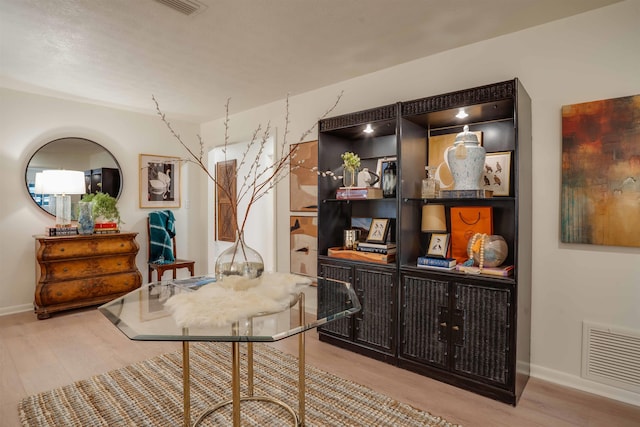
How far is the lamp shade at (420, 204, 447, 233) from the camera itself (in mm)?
2705

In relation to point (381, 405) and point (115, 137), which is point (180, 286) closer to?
point (381, 405)

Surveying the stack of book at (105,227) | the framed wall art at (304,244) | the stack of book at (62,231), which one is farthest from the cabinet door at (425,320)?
the stack of book at (62,231)

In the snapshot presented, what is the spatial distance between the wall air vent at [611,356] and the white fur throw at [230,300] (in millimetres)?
1845

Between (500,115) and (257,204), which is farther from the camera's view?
(257,204)

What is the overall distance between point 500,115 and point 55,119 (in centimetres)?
463

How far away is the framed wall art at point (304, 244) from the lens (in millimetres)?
3836

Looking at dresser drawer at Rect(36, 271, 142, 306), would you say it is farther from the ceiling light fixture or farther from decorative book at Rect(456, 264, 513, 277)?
the ceiling light fixture

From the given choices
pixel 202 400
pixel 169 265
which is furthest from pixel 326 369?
pixel 169 265

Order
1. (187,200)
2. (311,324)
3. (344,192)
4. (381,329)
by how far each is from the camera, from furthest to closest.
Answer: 1. (187,200)
2. (344,192)
3. (381,329)
4. (311,324)

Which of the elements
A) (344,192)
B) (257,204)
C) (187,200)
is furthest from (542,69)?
(187,200)

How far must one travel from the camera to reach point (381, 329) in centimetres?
273

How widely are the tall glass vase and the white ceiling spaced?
1494 mm

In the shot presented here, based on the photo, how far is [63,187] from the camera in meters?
3.89

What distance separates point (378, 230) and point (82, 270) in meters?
3.28
